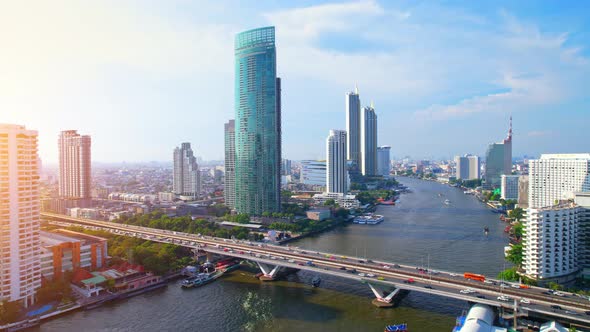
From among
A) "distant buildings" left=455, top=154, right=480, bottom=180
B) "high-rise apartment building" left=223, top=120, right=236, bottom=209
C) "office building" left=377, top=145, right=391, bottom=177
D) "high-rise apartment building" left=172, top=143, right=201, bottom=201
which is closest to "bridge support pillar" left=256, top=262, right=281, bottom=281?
"high-rise apartment building" left=223, top=120, right=236, bottom=209

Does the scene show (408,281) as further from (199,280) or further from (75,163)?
(75,163)

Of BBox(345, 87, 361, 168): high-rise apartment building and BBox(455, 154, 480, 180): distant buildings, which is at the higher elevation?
BBox(345, 87, 361, 168): high-rise apartment building

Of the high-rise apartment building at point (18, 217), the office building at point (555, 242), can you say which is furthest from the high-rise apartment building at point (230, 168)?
the office building at point (555, 242)

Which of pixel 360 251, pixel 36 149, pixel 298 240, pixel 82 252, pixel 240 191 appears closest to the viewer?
pixel 36 149

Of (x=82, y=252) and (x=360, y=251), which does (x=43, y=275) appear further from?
(x=360, y=251)

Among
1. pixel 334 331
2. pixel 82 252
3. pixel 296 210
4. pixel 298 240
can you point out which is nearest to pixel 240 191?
pixel 296 210

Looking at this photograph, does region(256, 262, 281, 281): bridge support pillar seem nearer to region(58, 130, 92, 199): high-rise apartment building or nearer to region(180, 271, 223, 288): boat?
region(180, 271, 223, 288): boat

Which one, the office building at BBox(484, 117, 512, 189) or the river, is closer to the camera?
the river

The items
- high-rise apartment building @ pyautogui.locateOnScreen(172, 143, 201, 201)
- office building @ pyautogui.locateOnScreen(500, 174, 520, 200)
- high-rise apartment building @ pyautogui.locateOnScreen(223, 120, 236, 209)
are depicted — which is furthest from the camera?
high-rise apartment building @ pyautogui.locateOnScreen(172, 143, 201, 201)
